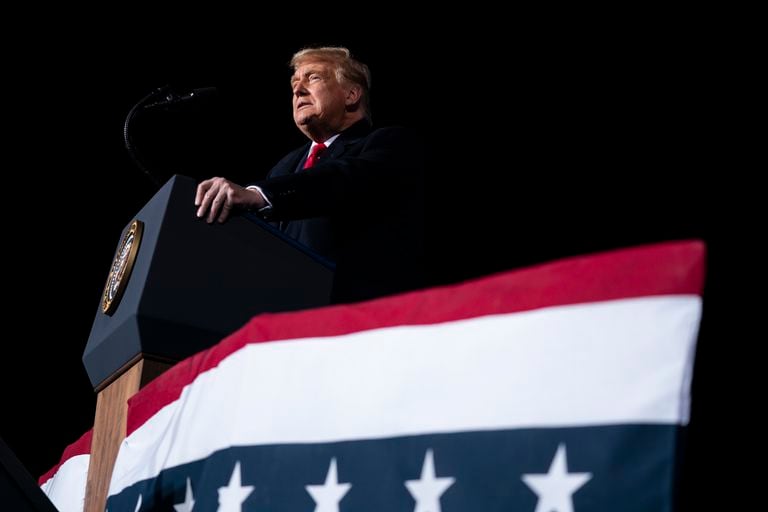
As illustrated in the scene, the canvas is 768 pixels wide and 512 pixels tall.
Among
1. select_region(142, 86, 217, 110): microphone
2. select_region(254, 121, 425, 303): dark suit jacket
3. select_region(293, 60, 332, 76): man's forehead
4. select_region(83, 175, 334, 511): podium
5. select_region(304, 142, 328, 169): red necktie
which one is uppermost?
select_region(293, 60, 332, 76): man's forehead

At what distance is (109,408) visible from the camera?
4.98 ft

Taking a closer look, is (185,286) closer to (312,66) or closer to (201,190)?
(201,190)

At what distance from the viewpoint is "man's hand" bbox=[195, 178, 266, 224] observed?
1336mm

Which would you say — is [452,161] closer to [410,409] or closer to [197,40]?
[197,40]

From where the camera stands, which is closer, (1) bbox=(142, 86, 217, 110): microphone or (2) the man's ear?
(1) bbox=(142, 86, 217, 110): microphone

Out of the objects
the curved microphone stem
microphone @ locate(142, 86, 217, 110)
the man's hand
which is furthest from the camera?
microphone @ locate(142, 86, 217, 110)

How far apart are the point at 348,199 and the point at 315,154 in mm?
358

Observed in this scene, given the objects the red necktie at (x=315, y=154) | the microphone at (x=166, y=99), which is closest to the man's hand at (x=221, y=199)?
the microphone at (x=166, y=99)

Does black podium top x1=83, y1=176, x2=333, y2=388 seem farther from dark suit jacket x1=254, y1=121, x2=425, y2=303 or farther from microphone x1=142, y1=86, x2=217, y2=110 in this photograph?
microphone x1=142, y1=86, x2=217, y2=110


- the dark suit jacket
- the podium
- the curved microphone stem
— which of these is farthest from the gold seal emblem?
the dark suit jacket

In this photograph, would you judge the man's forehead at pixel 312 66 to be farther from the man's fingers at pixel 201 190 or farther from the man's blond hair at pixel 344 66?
the man's fingers at pixel 201 190

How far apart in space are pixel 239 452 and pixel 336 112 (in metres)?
0.97

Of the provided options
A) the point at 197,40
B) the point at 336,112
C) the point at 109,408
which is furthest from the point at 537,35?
the point at 109,408

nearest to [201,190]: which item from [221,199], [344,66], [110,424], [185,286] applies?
[221,199]
